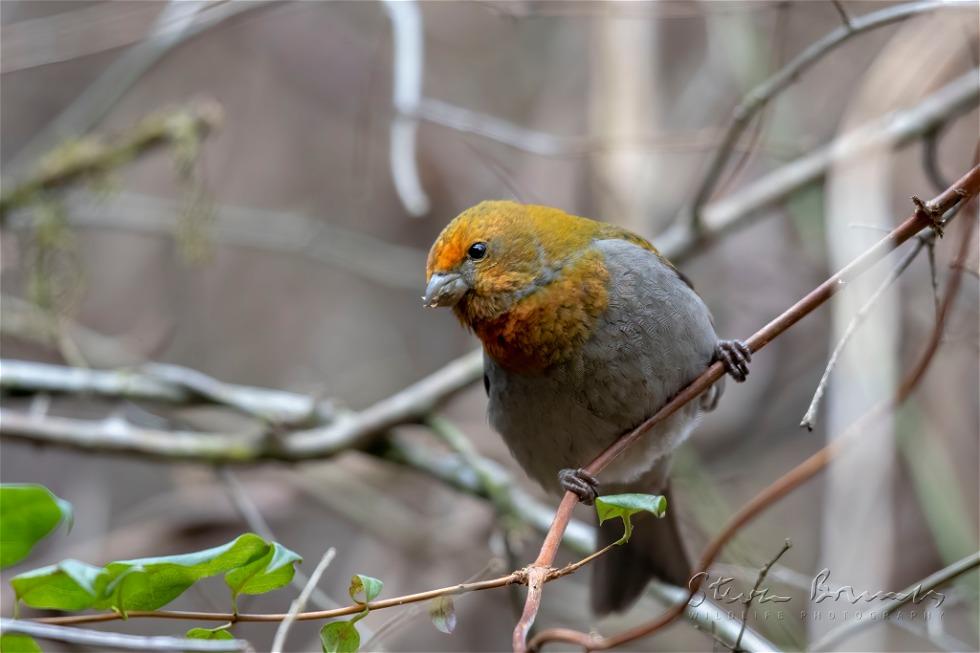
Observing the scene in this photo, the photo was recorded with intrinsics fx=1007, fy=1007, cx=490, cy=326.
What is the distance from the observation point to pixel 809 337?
588 cm

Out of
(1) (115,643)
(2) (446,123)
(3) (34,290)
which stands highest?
(2) (446,123)

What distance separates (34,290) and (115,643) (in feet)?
11.1

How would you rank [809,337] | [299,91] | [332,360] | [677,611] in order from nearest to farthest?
[677,611] < [809,337] < [332,360] < [299,91]

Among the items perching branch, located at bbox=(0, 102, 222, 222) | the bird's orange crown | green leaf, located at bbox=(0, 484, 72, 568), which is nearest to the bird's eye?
the bird's orange crown

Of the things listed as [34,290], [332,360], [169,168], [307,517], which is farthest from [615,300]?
[169,168]

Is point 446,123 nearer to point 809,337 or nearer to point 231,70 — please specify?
point 809,337

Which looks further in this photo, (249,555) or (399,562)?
(399,562)

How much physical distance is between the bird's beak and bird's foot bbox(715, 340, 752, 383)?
794 mm

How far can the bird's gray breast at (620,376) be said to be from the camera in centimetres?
292

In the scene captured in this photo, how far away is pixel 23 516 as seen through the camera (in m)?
1.68

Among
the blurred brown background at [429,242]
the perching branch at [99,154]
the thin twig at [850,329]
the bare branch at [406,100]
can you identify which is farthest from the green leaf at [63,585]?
the perching branch at [99,154]

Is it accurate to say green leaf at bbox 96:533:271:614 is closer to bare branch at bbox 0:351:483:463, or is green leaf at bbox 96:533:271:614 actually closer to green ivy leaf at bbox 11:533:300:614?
green ivy leaf at bbox 11:533:300:614

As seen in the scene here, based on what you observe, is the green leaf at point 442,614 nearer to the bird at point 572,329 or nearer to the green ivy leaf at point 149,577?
the green ivy leaf at point 149,577

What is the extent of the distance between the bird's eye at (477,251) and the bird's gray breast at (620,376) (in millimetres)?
354
